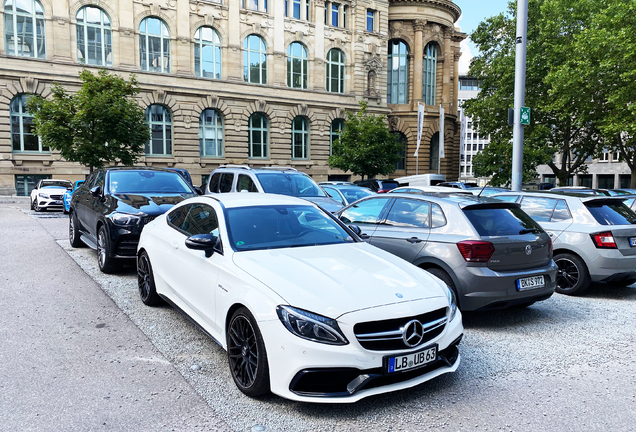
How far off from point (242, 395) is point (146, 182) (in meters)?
6.45

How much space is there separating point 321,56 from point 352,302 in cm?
3989

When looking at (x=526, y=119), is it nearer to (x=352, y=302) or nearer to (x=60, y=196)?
(x=352, y=302)

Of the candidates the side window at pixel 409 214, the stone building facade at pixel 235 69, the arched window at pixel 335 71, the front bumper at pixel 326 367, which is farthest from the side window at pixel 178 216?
the arched window at pixel 335 71

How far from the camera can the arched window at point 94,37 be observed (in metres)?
31.8

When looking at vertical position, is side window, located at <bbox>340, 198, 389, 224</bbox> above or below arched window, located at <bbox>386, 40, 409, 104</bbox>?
below

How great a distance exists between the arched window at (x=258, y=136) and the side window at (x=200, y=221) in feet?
112

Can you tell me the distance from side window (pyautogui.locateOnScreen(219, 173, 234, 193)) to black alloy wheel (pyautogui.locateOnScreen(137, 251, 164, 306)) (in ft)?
17.2

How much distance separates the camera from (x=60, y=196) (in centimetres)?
2183

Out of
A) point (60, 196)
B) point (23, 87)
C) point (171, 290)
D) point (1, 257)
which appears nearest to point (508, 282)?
point (171, 290)

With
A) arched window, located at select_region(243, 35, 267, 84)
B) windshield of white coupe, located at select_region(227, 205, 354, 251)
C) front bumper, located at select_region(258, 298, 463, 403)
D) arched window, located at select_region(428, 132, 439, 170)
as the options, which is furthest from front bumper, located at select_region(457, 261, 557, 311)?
arched window, located at select_region(428, 132, 439, 170)

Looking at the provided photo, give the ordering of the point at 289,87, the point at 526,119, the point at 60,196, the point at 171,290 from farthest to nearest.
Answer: the point at 289,87, the point at 60,196, the point at 526,119, the point at 171,290

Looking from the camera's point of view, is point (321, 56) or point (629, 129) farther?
point (321, 56)

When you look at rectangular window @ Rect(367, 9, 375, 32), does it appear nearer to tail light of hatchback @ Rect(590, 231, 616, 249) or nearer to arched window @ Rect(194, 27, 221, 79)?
arched window @ Rect(194, 27, 221, 79)

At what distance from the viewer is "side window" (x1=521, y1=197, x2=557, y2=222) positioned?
8.09 meters
